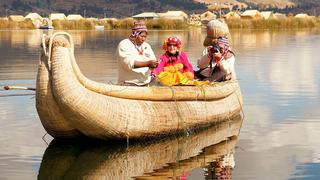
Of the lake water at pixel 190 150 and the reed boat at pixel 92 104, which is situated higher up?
the reed boat at pixel 92 104

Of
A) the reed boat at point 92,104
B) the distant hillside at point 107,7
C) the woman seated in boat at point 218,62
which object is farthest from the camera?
the distant hillside at point 107,7

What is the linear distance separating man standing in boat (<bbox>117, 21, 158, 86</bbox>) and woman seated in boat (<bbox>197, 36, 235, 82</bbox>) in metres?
1.27

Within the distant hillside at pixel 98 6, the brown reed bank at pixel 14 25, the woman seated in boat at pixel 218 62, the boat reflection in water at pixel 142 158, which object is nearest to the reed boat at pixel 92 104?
the boat reflection in water at pixel 142 158

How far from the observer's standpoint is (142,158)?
8453 mm

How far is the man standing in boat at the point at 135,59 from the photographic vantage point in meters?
9.62

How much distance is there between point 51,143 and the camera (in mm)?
9312

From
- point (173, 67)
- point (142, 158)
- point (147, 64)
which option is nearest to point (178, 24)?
Result: point (173, 67)

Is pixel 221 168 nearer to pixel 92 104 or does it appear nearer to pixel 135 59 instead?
pixel 92 104

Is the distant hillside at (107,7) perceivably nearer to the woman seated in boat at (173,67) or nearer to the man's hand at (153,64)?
the woman seated in boat at (173,67)

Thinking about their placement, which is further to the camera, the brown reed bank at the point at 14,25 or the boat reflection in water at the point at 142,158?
the brown reed bank at the point at 14,25

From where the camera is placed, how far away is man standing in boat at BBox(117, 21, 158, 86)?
9617 millimetres

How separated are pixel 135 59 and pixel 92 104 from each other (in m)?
1.31

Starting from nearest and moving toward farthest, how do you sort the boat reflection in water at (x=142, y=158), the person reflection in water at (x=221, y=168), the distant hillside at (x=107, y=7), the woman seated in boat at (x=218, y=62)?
1. the person reflection in water at (x=221, y=168)
2. the boat reflection in water at (x=142, y=158)
3. the woman seated in boat at (x=218, y=62)
4. the distant hillside at (x=107, y=7)

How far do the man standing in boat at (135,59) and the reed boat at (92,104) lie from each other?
445mm
